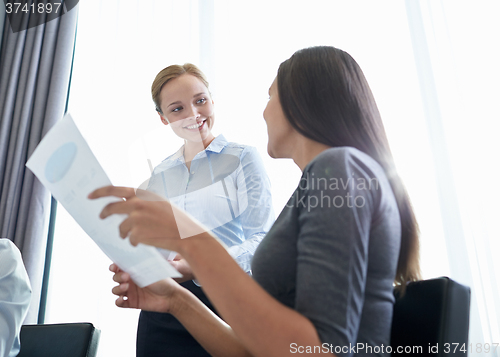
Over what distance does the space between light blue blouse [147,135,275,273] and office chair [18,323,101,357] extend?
418 mm

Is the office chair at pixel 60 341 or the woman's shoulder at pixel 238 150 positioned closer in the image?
the office chair at pixel 60 341

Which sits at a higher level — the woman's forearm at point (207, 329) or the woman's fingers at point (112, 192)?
the woman's fingers at point (112, 192)

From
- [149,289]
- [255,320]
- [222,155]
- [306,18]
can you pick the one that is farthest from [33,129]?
[255,320]

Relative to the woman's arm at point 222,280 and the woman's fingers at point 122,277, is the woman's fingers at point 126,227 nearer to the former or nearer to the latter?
the woman's arm at point 222,280

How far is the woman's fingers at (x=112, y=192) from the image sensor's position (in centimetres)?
45

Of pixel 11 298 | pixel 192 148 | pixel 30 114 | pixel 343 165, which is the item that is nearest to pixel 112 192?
pixel 343 165

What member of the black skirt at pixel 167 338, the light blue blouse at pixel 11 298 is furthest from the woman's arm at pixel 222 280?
the light blue blouse at pixel 11 298

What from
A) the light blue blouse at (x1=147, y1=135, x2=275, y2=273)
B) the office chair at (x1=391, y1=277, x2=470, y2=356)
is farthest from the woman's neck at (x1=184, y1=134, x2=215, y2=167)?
the office chair at (x1=391, y1=277, x2=470, y2=356)

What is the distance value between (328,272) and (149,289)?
0.41m

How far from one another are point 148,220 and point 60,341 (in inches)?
31.7

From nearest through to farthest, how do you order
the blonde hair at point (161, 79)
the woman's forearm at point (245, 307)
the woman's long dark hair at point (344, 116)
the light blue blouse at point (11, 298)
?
the woman's forearm at point (245, 307), the woman's long dark hair at point (344, 116), the light blue blouse at point (11, 298), the blonde hair at point (161, 79)

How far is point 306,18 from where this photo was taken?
1997mm

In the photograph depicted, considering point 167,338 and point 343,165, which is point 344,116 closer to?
point 343,165

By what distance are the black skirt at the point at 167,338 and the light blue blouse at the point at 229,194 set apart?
171 mm
